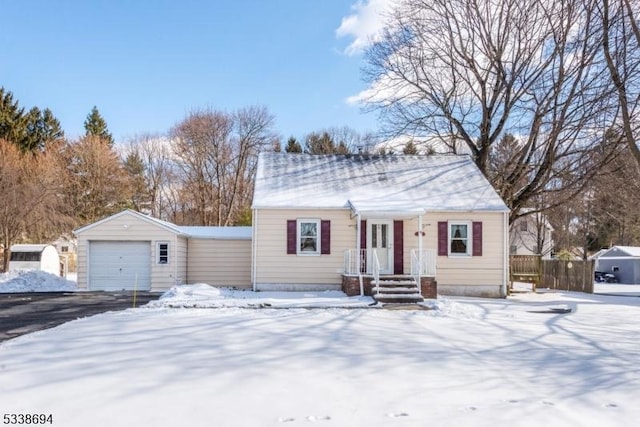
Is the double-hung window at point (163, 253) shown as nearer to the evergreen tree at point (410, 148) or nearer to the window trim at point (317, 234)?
the window trim at point (317, 234)

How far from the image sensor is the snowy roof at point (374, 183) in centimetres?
1706

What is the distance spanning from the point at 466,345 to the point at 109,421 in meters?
5.86

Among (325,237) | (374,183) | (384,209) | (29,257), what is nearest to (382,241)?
(384,209)

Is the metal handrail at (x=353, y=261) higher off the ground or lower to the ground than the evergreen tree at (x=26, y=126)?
lower

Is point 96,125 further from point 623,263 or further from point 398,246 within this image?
point 623,263

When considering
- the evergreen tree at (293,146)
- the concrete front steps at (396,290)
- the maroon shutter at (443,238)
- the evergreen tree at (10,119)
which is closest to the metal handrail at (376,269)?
the concrete front steps at (396,290)

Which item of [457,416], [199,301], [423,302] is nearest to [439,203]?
[423,302]

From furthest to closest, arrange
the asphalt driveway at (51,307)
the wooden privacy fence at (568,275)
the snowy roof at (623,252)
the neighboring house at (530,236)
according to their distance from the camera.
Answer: the neighboring house at (530,236)
the snowy roof at (623,252)
the wooden privacy fence at (568,275)
the asphalt driveway at (51,307)

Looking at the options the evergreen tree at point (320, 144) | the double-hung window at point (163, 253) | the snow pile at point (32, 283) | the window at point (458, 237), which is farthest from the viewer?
the evergreen tree at point (320, 144)

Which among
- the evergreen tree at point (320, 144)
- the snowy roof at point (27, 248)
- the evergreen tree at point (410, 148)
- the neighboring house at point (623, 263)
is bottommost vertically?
the neighboring house at point (623, 263)

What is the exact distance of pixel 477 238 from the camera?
17109 mm

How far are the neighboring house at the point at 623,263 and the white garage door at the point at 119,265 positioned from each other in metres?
31.6

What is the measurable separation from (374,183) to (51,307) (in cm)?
1154

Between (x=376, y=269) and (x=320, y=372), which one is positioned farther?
(x=376, y=269)
